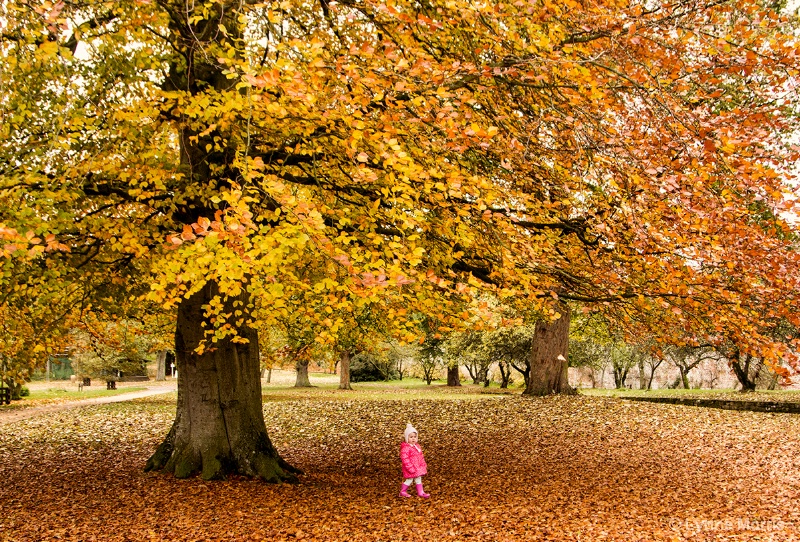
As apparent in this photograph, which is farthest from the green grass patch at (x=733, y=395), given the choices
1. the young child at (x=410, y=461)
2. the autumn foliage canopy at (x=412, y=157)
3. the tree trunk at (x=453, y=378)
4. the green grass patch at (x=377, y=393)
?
the autumn foliage canopy at (x=412, y=157)

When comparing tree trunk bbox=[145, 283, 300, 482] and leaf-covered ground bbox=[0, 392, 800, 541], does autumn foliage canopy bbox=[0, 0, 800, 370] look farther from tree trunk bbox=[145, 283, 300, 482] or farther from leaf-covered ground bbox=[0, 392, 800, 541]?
leaf-covered ground bbox=[0, 392, 800, 541]

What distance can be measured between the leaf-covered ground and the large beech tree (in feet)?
4.43

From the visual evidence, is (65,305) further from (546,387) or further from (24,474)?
(546,387)

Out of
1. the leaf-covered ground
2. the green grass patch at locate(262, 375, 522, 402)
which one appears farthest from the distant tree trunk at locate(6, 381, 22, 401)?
the leaf-covered ground

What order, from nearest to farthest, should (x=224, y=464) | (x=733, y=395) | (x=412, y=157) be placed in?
(x=412, y=157), (x=224, y=464), (x=733, y=395)

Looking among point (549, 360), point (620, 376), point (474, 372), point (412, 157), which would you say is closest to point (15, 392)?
point (549, 360)

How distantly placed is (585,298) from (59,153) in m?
7.39

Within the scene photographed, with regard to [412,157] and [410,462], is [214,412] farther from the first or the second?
[412,157]

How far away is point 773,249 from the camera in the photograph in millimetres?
6980

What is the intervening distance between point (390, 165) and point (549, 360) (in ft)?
49.7

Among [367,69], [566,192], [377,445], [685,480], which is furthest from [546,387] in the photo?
[367,69]

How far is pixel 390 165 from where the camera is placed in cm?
578

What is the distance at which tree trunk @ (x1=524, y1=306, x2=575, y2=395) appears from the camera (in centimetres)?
1923

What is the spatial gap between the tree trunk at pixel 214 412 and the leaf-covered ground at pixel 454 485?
34 centimetres
